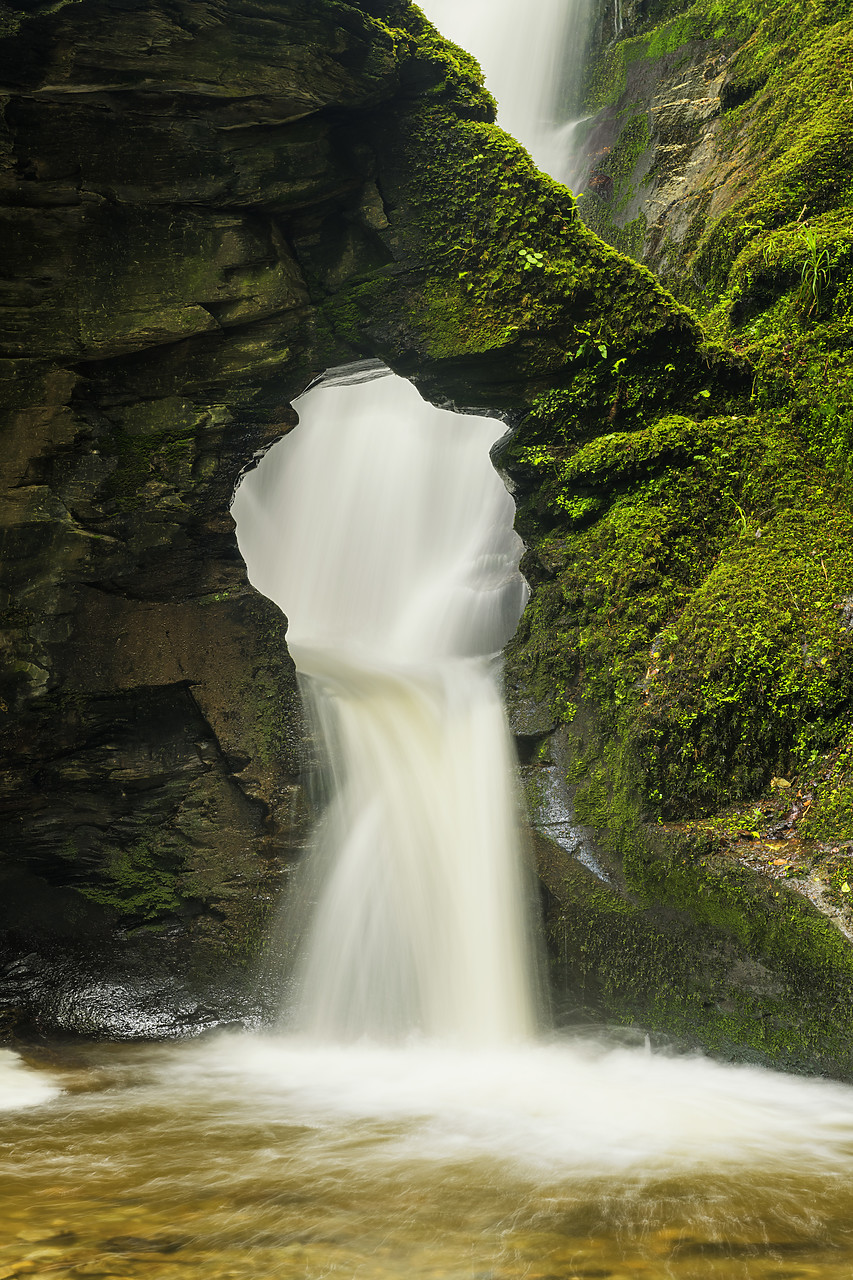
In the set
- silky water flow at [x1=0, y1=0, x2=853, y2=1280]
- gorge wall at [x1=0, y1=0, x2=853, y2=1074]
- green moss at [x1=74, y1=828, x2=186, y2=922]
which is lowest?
silky water flow at [x1=0, y1=0, x2=853, y2=1280]

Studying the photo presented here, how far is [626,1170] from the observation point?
12.3 feet

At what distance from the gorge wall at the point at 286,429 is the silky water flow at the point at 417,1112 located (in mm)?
483

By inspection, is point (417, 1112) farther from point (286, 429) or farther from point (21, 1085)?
point (286, 429)

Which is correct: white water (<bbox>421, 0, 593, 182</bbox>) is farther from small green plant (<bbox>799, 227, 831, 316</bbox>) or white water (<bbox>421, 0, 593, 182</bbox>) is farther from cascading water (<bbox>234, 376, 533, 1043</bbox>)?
small green plant (<bbox>799, 227, 831, 316</bbox>)

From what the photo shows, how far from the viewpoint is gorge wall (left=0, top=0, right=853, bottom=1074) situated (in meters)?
5.82

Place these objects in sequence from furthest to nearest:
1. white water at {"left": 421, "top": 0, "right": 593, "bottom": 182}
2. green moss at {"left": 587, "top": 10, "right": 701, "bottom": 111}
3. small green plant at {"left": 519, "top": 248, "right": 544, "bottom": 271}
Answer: white water at {"left": 421, "top": 0, "right": 593, "bottom": 182}
green moss at {"left": 587, "top": 10, "right": 701, "bottom": 111}
small green plant at {"left": 519, "top": 248, "right": 544, "bottom": 271}

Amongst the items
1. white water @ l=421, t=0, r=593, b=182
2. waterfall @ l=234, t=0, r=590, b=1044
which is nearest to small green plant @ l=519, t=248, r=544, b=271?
waterfall @ l=234, t=0, r=590, b=1044

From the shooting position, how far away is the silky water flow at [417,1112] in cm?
299

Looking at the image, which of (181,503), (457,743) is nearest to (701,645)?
(457,743)

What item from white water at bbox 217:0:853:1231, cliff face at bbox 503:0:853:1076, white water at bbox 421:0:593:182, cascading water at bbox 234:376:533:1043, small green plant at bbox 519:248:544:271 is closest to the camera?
white water at bbox 217:0:853:1231

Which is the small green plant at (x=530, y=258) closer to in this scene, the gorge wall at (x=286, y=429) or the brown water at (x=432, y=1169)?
the gorge wall at (x=286, y=429)

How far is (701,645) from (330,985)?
382 cm

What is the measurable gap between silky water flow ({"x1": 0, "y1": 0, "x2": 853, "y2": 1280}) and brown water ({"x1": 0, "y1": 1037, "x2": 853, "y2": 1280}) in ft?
0.05

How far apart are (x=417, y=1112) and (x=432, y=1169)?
0.97 m
